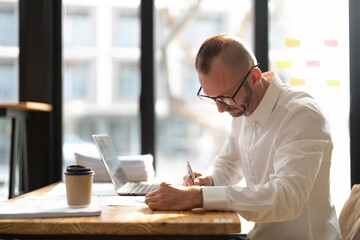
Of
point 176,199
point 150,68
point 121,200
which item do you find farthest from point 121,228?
point 150,68

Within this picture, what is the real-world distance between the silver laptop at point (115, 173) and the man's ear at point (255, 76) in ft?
2.08

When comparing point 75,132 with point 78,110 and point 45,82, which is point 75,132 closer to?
point 78,110

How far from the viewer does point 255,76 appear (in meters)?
1.58

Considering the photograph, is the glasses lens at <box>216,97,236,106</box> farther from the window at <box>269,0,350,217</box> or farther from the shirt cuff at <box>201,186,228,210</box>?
the window at <box>269,0,350,217</box>

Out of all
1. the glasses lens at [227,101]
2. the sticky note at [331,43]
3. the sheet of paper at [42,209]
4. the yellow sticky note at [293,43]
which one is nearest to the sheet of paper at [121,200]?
the sheet of paper at [42,209]

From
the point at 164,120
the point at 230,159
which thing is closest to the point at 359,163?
the point at 230,159

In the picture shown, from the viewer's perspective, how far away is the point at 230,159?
196 centimetres

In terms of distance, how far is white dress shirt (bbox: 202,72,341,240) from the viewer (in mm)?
1262

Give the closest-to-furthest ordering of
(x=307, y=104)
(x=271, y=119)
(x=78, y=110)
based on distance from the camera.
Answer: (x=307, y=104) → (x=271, y=119) → (x=78, y=110)

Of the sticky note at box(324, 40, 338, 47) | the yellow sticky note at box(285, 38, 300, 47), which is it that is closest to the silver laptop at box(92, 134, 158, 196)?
the yellow sticky note at box(285, 38, 300, 47)

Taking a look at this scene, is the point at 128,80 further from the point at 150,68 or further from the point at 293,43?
the point at 293,43

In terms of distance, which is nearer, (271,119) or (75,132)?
(271,119)

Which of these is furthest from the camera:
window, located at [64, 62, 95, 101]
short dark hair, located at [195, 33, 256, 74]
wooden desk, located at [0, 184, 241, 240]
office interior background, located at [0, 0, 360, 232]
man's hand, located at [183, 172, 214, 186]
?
window, located at [64, 62, 95, 101]

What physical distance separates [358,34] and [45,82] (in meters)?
2.09
